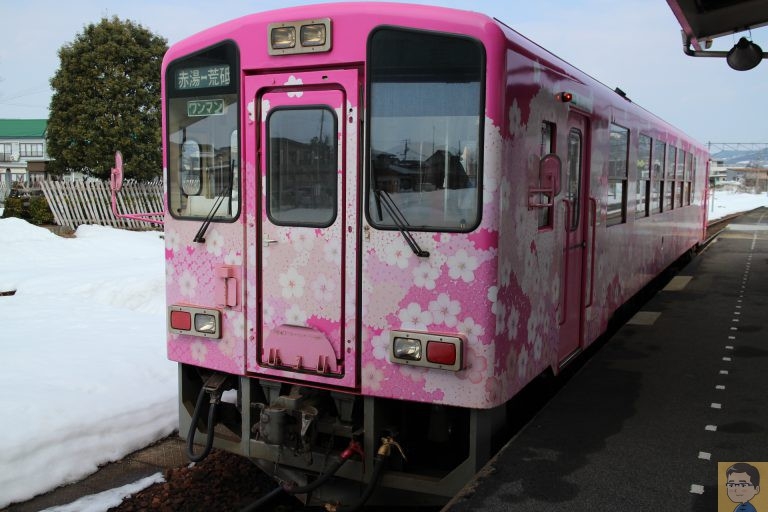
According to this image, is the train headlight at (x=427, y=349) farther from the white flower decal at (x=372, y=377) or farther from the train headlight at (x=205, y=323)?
the train headlight at (x=205, y=323)

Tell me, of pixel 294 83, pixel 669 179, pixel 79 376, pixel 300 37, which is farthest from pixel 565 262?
pixel 669 179

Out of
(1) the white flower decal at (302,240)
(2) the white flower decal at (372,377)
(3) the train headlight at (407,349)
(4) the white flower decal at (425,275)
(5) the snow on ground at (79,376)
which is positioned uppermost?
(1) the white flower decal at (302,240)

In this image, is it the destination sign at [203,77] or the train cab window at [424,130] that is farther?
the destination sign at [203,77]

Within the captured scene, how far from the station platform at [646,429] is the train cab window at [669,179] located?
9.46 ft

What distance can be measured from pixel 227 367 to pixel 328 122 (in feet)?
A: 5.25

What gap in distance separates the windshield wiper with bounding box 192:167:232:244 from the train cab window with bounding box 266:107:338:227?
0.34 meters

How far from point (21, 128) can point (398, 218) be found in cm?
6870

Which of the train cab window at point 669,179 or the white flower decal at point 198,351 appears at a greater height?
the train cab window at point 669,179

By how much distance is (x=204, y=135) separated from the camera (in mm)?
4426

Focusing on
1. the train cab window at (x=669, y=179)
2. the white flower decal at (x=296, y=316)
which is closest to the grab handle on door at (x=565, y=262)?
the white flower decal at (x=296, y=316)

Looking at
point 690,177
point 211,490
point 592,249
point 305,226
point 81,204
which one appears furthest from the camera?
point 81,204

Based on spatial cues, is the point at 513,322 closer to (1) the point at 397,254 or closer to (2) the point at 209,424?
(1) the point at 397,254

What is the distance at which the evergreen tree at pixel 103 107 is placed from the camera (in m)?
21.3
